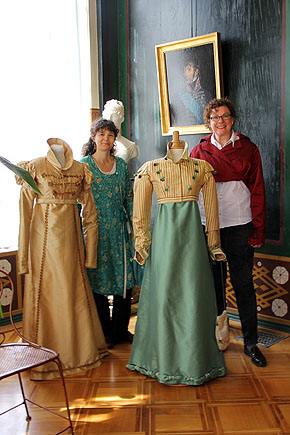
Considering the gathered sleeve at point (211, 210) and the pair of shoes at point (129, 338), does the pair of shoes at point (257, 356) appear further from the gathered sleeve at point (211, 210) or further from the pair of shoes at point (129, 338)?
the pair of shoes at point (129, 338)

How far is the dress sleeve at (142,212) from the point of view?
9.35ft

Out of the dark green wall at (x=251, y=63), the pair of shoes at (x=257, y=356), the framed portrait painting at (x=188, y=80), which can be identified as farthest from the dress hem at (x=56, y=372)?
the framed portrait painting at (x=188, y=80)

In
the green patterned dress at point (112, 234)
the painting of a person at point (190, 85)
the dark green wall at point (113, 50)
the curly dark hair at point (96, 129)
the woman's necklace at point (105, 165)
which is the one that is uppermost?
the dark green wall at point (113, 50)

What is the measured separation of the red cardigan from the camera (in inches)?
120

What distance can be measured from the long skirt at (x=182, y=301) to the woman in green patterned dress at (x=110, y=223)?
22.9 inches

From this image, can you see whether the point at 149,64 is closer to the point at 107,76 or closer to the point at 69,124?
the point at 107,76

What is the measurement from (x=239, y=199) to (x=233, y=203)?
0.15ft

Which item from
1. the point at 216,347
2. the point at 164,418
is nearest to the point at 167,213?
the point at 216,347

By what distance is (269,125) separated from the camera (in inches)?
141

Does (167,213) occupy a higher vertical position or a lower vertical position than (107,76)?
lower

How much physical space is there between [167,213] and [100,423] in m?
1.20

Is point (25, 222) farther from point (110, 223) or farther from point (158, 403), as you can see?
point (158, 403)

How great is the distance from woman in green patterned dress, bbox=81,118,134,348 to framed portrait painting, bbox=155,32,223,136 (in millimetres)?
999

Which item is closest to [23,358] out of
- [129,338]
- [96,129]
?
[129,338]
